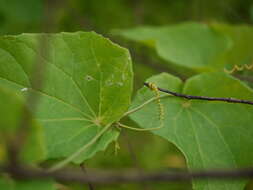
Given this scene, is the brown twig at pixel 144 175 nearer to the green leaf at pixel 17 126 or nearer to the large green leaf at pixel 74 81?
the green leaf at pixel 17 126

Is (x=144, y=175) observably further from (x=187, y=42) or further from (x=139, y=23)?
(x=139, y=23)

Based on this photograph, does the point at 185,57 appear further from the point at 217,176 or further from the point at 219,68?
the point at 217,176

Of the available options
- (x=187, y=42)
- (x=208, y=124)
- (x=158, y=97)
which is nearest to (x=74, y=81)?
(x=158, y=97)

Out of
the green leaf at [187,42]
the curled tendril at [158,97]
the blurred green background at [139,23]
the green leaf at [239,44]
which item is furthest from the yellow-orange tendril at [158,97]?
the blurred green background at [139,23]

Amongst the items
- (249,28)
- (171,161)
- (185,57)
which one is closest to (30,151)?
(185,57)

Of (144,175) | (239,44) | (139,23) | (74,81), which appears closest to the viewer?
(144,175)
